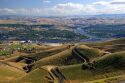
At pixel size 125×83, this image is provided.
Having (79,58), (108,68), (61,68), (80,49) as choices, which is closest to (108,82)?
(108,68)

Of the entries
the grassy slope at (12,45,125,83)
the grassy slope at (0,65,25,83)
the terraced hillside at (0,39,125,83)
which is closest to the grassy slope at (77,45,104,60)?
the terraced hillside at (0,39,125,83)

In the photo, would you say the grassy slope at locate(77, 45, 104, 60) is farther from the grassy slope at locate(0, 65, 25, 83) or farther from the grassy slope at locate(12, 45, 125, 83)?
the grassy slope at locate(0, 65, 25, 83)

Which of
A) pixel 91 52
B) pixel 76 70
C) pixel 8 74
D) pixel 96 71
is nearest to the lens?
pixel 96 71

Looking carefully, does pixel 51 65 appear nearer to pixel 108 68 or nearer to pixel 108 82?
pixel 108 68

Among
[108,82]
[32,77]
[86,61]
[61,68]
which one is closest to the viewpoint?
[108,82]

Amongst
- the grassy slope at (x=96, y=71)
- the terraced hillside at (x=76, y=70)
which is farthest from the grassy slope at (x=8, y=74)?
the grassy slope at (x=96, y=71)

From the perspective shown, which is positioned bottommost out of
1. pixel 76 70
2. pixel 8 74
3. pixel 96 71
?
pixel 8 74

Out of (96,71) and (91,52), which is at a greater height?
(91,52)

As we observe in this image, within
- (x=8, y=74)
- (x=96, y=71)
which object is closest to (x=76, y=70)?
(x=96, y=71)

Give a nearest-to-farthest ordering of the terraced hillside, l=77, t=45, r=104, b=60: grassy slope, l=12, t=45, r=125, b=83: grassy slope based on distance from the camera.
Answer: the terraced hillside, l=12, t=45, r=125, b=83: grassy slope, l=77, t=45, r=104, b=60: grassy slope

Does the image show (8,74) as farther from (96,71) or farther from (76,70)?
(96,71)

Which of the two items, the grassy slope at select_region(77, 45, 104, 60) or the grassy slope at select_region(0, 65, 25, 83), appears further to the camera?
the grassy slope at select_region(77, 45, 104, 60)
